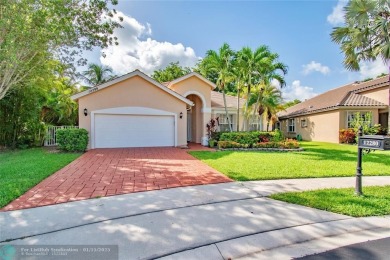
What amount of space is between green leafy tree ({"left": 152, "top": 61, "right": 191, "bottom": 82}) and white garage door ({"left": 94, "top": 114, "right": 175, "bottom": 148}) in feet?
75.8

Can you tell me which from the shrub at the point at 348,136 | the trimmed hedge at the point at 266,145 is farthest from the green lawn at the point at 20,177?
the shrub at the point at 348,136

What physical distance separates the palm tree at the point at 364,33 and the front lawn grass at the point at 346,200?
10947 millimetres

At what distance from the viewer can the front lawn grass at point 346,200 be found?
4.34 metres

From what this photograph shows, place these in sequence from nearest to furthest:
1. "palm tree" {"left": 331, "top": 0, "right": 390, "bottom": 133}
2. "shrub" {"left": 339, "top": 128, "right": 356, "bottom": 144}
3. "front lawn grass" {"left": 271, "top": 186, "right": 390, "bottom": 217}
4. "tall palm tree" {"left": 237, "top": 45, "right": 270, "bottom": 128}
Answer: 1. "front lawn grass" {"left": 271, "top": 186, "right": 390, "bottom": 217}
2. "palm tree" {"left": 331, "top": 0, "right": 390, "bottom": 133}
3. "tall palm tree" {"left": 237, "top": 45, "right": 270, "bottom": 128}
4. "shrub" {"left": 339, "top": 128, "right": 356, "bottom": 144}

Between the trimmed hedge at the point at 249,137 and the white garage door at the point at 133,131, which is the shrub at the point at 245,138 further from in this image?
the white garage door at the point at 133,131

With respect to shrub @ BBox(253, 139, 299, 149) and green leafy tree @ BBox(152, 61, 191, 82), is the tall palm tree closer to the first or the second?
shrub @ BBox(253, 139, 299, 149)

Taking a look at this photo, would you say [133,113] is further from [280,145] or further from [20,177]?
[280,145]

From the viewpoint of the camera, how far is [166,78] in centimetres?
3709

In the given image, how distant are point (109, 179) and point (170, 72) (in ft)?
109

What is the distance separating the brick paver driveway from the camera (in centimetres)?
508

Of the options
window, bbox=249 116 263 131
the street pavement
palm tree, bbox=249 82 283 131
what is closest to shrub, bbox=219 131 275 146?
palm tree, bbox=249 82 283 131

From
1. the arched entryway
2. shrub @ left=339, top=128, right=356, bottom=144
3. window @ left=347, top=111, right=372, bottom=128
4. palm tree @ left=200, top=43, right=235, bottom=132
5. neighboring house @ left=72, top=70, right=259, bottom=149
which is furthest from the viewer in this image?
window @ left=347, top=111, right=372, bottom=128

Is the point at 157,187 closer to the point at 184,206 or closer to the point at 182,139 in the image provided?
the point at 184,206

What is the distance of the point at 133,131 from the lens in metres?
14.4
